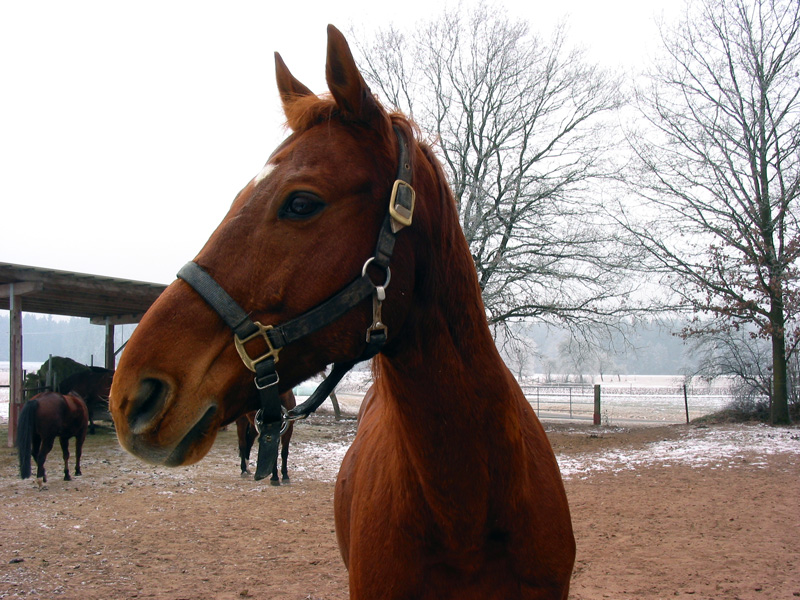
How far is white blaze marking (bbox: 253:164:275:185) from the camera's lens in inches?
55.4

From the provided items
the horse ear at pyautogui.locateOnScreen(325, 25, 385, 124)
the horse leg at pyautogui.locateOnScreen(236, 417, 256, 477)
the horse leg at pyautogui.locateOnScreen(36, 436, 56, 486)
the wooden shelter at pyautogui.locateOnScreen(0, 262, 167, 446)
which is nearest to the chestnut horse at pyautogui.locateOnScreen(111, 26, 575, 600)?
the horse ear at pyautogui.locateOnScreen(325, 25, 385, 124)

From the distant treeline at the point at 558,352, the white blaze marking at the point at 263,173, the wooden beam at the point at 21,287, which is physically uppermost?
the wooden beam at the point at 21,287

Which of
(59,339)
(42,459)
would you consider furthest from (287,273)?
(59,339)

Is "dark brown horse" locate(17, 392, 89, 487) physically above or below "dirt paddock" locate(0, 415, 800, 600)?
above

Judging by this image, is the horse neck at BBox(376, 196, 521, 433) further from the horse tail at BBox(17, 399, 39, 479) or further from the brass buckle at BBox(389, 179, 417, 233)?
the horse tail at BBox(17, 399, 39, 479)

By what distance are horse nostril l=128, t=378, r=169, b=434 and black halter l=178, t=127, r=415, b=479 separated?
192mm

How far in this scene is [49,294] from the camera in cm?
1301

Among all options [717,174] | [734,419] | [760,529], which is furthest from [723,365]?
[760,529]

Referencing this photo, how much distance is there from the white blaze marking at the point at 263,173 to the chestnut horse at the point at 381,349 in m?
0.02

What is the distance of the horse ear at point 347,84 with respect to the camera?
1.37 meters

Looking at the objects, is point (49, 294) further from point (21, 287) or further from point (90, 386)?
point (90, 386)

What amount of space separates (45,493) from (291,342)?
29.3ft

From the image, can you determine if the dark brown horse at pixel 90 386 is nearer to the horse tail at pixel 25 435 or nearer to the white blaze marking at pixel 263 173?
the horse tail at pixel 25 435

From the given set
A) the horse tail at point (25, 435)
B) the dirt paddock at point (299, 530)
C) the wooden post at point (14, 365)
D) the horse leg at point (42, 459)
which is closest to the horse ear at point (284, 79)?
the dirt paddock at point (299, 530)
